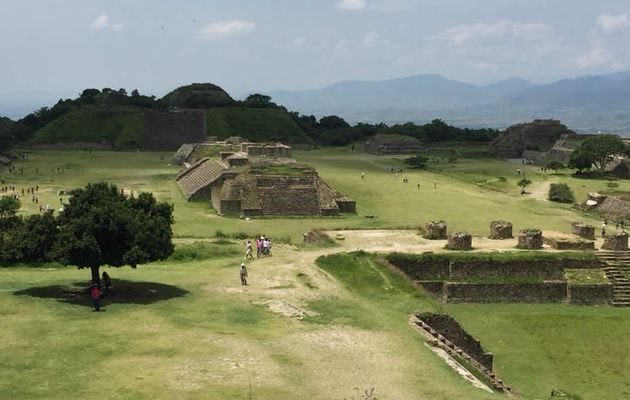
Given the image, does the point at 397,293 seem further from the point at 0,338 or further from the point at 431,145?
the point at 431,145

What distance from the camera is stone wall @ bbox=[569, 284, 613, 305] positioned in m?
29.8

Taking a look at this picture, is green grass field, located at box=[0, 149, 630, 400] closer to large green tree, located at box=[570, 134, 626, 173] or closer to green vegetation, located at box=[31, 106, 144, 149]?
large green tree, located at box=[570, 134, 626, 173]

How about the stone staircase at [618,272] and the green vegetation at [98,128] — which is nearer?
the stone staircase at [618,272]

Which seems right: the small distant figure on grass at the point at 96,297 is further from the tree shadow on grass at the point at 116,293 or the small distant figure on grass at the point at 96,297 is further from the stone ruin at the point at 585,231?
the stone ruin at the point at 585,231

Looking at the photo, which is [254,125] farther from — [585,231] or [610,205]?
[585,231]

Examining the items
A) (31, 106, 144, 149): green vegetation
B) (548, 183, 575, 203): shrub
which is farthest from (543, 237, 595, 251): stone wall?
(31, 106, 144, 149): green vegetation

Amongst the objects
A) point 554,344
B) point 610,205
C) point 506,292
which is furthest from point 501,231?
point 610,205

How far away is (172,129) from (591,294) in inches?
3591

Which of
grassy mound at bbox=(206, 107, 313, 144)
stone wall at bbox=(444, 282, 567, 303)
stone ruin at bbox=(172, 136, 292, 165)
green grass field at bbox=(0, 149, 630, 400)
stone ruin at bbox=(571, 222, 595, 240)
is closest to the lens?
green grass field at bbox=(0, 149, 630, 400)

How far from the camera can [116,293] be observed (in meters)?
24.7

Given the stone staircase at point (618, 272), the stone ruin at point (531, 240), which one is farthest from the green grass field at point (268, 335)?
the stone ruin at point (531, 240)

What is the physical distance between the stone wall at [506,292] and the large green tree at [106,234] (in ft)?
40.5

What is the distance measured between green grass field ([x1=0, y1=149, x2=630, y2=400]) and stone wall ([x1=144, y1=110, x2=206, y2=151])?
71.4m

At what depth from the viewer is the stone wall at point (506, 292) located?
29953 mm
